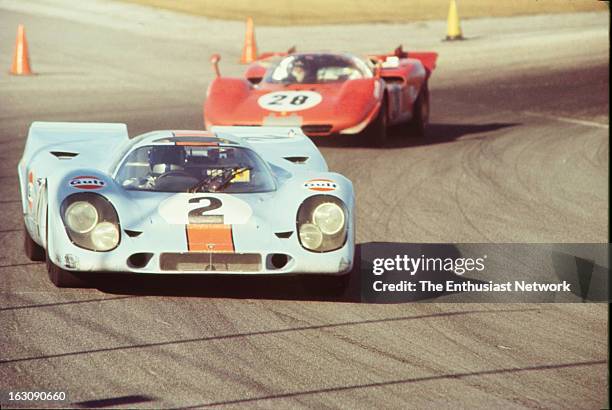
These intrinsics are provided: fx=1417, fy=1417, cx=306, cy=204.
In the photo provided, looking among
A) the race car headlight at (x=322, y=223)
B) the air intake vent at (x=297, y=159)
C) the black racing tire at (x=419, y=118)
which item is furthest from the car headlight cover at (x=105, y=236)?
the black racing tire at (x=419, y=118)

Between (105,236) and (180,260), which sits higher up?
(105,236)

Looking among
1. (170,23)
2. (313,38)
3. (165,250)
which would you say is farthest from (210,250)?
(170,23)

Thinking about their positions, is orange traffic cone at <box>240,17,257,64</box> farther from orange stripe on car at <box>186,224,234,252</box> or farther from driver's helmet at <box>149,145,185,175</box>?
orange stripe on car at <box>186,224,234,252</box>

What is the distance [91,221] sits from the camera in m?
7.70

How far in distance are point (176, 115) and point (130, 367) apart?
11.5 m

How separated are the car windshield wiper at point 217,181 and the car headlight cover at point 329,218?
0.69m

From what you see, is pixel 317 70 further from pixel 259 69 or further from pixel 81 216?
pixel 81 216

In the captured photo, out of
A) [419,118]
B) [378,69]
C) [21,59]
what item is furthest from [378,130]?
[21,59]

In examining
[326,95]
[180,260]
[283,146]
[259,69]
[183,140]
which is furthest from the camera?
[259,69]

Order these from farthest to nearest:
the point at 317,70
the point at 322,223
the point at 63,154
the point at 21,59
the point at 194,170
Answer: the point at 21,59
the point at 317,70
the point at 63,154
the point at 194,170
the point at 322,223

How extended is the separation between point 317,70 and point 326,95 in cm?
75

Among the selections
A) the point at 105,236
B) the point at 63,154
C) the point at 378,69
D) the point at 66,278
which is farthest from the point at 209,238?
the point at 378,69

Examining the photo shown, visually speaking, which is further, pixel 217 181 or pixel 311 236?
pixel 217 181

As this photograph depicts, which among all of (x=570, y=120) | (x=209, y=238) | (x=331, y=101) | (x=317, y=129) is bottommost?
(x=570, y=120)
